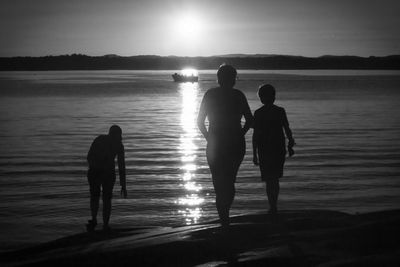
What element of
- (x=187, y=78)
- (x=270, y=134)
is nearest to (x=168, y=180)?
(x=270, y=134)

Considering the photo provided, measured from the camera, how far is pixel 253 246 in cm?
655

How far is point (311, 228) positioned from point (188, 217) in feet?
20.4

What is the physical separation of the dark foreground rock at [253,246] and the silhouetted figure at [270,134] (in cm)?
78

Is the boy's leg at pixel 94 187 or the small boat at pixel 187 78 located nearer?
the boy's leg at pixel 94 187

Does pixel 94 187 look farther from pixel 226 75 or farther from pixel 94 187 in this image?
pixel 226 75

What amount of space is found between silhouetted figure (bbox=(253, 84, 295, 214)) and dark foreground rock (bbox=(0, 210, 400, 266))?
78 cm

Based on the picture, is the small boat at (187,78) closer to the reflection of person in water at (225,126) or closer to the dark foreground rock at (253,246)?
the dark foreground rock at (253,246)

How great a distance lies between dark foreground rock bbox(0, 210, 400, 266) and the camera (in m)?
5.79

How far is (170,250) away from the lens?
6.70 meters

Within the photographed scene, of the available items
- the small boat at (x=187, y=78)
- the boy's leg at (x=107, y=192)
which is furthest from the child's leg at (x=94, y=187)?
the small boat at (x=187, y=78)

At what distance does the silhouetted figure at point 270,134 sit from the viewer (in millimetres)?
8539

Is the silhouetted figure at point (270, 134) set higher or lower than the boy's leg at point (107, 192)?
higher

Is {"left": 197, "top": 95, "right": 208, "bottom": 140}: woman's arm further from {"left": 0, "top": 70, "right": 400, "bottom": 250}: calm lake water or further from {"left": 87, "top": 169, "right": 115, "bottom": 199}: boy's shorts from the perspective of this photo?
{"left": 0, "top": 70, "right": 400, "bottom": 250}: calm lake water

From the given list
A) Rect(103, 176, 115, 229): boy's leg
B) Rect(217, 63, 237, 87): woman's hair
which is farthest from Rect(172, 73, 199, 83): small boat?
Rect(217, 63, 237, 87): woman's hair
